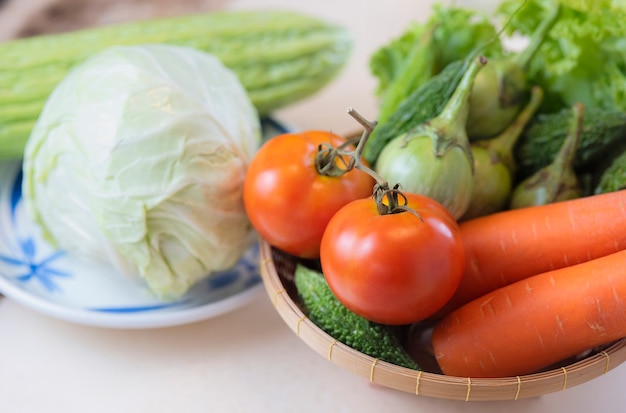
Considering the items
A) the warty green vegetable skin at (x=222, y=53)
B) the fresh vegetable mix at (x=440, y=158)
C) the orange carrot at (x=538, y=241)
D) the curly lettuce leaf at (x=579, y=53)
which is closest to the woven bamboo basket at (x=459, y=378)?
the orange carrot at (x=538, y=241)

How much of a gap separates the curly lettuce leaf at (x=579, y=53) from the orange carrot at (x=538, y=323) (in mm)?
396

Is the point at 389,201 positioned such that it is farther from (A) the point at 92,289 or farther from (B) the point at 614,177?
(A) the point at 92,289

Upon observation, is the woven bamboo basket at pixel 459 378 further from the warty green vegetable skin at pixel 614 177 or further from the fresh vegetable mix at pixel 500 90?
the fresh vegetable mix at pixel 500 90

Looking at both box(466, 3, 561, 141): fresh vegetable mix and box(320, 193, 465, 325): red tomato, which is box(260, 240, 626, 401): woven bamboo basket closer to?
box(320, 193, 465, 325): red tomato

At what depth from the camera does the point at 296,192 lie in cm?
77

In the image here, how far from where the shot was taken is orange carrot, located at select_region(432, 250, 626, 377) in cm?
72

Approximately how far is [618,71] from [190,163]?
714 millimetres

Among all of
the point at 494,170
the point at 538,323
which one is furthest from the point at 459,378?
the point at 494,170

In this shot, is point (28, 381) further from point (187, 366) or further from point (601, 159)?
point (601, 159)

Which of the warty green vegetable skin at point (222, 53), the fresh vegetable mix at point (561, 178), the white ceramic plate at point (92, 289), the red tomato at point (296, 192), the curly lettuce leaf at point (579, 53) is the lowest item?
the white ceramic plate at point (92, 289)

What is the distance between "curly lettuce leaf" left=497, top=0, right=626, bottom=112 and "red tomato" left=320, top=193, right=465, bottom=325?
459 mm

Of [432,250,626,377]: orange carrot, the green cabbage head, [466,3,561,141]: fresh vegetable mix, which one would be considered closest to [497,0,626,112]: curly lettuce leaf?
[466,3,561,141]: fresh vegetable mix

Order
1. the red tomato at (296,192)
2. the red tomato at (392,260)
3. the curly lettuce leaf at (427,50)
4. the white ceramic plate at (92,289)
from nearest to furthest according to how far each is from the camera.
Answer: the red tomato at (392,260) → the red tomato at (296,192) → the white ceramic plate at (92,289) → the curly lettuce leaf at (427,50)

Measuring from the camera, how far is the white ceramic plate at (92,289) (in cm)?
90
